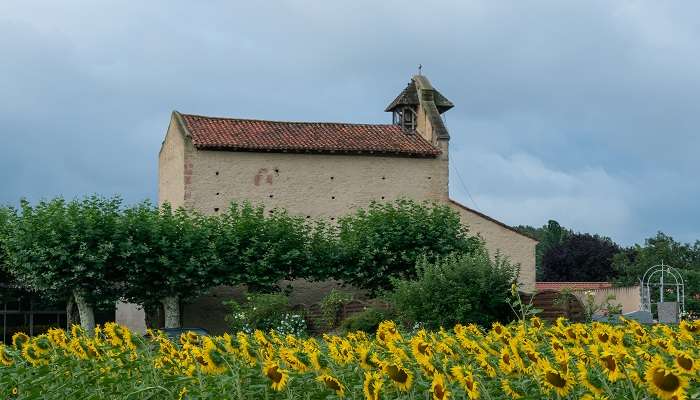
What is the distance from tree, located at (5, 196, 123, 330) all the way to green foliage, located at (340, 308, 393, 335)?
10088 millimetres

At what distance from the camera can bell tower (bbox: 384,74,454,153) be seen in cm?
4038

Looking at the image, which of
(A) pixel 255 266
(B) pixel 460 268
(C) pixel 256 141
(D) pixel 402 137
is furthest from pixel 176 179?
(B) pixel 460 268

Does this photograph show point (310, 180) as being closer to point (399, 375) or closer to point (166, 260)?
point (166, 260)

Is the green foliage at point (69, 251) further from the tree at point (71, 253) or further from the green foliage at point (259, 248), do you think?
the green foliage at point (259, 248)

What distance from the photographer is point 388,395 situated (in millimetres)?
5828

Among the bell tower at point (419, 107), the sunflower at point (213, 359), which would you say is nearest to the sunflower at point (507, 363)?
the sunflower at point (213, 359)

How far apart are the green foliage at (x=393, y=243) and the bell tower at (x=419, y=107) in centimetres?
694

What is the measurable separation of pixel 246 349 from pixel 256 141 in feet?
99.3

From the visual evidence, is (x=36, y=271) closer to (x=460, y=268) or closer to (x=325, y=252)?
(x=325, y=252)

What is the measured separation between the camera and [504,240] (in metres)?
38.2

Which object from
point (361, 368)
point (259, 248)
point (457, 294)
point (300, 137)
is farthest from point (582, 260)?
point (361, 368)

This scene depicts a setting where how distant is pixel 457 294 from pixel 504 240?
17372 mm

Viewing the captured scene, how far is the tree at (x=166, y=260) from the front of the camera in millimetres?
30516

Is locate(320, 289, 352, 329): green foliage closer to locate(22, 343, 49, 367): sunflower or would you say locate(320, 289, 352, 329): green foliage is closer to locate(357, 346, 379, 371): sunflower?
locate(22, 343, 49, 367): sunflower
